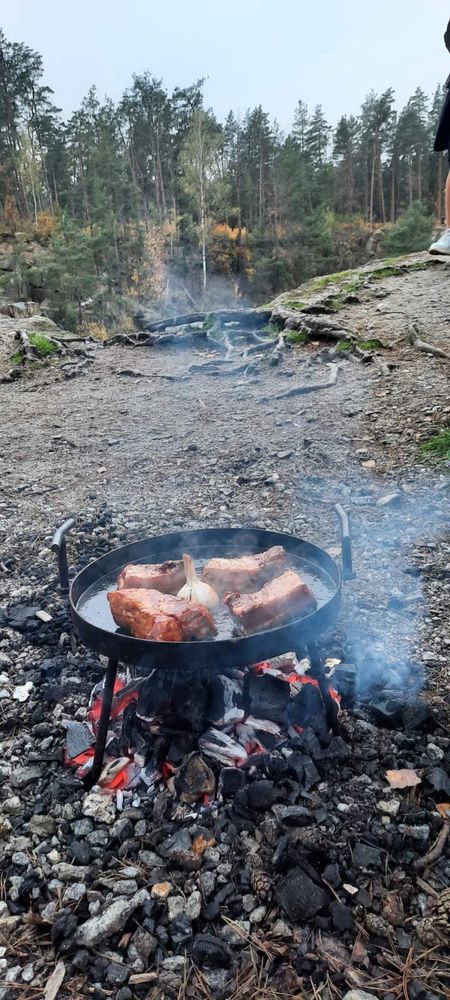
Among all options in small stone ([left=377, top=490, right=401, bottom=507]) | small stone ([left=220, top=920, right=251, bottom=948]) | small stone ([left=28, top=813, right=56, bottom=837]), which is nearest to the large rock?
small stone ([left=220, top=920, right=251, bottom=948])

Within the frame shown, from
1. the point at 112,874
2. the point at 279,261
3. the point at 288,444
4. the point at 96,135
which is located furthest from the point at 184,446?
the point at 96,135

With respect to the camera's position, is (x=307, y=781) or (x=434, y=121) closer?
(x=307, y=781)

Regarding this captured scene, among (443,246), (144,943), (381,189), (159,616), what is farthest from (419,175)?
(144,943)

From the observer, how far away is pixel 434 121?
41375 millimetres

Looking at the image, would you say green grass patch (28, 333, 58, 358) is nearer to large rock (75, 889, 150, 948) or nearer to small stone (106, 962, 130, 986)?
large rock (75, 889, 150, 948)

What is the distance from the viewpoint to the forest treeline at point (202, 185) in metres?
34.6

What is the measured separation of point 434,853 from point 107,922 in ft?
3.50

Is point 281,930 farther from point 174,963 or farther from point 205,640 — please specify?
point 205,640

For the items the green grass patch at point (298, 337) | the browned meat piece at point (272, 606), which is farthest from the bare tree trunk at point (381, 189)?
the browned meat piece at point (272, 606)

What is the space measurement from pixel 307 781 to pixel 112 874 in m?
0.75

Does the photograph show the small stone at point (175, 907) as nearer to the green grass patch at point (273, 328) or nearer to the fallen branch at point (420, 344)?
the fallen branch at point (420, 344)

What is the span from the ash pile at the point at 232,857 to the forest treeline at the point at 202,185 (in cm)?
3105

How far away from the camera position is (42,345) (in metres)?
12.2

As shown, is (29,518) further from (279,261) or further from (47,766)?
(279,261)
